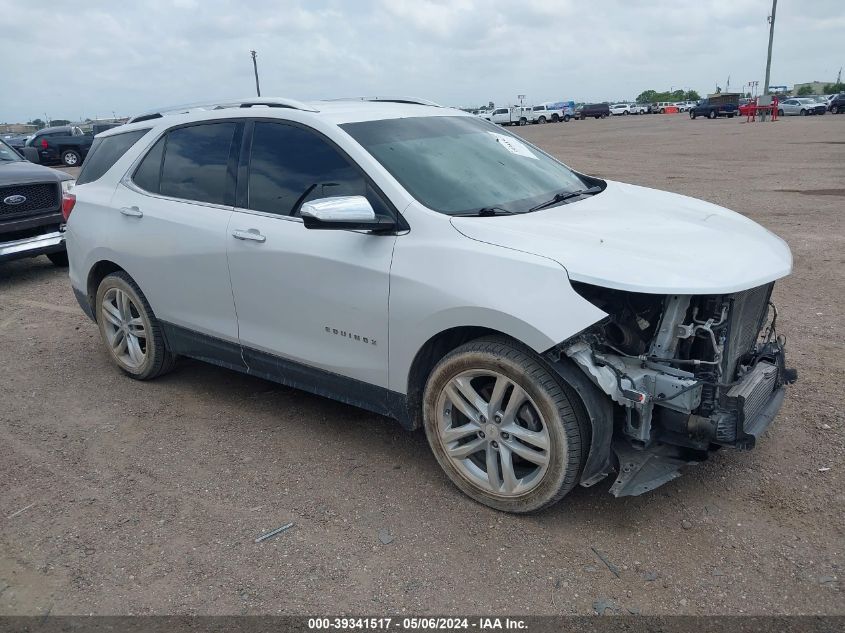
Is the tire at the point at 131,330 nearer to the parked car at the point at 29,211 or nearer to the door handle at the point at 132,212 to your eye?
the door handle at the point at 132,212

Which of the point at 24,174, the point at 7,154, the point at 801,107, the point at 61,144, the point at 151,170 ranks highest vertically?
the point at 151,170

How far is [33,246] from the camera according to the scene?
8.48 m

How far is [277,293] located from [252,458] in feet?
3.13

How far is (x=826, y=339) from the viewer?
5.34 metres

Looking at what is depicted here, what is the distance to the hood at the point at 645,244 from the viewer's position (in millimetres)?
2924

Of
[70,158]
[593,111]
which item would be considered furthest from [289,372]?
[593,111]

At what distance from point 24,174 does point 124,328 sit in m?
4.85

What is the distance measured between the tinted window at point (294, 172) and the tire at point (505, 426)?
36.9 inches

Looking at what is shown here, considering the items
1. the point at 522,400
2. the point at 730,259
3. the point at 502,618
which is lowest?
the point at 502,618

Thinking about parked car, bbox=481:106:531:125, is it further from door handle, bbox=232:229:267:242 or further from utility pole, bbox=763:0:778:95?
door handle, bbox=232:229:267:242

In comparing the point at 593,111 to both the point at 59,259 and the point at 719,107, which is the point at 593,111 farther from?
the point at 59,259

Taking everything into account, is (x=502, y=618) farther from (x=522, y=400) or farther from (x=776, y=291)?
(x=776, y=291)

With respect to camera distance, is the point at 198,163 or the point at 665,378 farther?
the point at 198,163

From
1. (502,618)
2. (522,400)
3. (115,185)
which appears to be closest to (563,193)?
(522,400)
